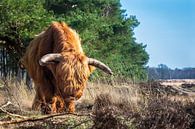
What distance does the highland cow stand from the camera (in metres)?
10.9

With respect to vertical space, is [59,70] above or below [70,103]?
above

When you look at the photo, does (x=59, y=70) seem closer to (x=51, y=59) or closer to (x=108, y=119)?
(x=51, y=59)

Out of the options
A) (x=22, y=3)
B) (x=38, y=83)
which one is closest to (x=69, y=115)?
(x=38, y=83)

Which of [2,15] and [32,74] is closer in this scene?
[32,74]

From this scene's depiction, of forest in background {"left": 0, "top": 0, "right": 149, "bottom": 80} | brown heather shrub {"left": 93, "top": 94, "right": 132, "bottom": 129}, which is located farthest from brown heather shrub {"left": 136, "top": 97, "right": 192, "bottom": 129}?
forest in background {"left": 0, "top": 0, "right": 149, "bottom": 80}

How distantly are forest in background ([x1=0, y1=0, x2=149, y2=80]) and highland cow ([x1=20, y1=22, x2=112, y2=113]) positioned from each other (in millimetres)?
6854

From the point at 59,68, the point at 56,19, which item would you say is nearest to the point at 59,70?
the point at 59,68

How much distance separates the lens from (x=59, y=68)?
11.2 meters

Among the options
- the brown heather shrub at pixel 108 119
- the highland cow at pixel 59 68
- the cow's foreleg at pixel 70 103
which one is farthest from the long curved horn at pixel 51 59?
the brown heather shrub at pixel 108 119

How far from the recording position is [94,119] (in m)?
7.31

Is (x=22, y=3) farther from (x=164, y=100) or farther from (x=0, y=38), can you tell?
(x=164, y=100)

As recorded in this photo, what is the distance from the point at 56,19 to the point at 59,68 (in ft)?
39.7

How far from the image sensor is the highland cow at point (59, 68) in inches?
428

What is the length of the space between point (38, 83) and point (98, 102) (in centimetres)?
319
